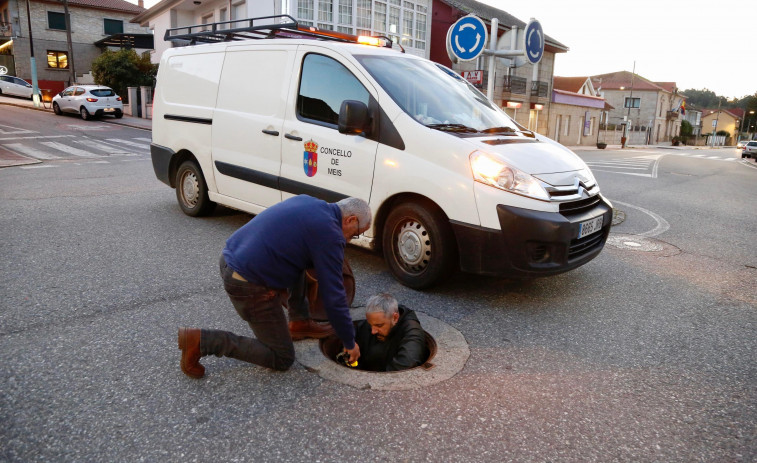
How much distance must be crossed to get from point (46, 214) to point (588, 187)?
6557mm

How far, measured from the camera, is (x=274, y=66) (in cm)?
555

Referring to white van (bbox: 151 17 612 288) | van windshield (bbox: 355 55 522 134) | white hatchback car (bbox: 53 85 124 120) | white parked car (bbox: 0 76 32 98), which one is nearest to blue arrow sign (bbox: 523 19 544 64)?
white van (bbox: 151 17 612 288)

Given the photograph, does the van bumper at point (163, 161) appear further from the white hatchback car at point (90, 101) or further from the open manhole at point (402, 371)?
the white hatchback car at point (90, 101)

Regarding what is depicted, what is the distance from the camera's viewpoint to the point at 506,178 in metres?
4.13

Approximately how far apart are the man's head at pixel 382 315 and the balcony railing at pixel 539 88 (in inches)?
1546

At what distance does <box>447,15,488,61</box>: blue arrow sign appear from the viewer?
24.8ft

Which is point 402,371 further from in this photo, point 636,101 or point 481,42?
point 636,101

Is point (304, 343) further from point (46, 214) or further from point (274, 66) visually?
point (46, 214)

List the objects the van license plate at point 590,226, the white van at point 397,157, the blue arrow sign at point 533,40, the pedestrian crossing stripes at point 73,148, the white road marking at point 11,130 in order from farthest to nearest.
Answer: the white road marking at point 11,130
the pedestrian crossing stripes at point 73,148
the blue arrow sign at point 533,40
the van license plate at point 590,226
the white van at point 397,157

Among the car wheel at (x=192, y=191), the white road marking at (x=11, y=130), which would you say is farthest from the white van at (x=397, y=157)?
the white road marking at (x=11, y=130)

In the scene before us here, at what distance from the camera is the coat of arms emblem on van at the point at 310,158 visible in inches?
200

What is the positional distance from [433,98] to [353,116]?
36.0 inches

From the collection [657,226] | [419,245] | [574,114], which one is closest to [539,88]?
[574,114]

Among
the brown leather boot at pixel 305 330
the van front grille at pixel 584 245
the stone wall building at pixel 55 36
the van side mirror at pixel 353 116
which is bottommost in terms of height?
the brown leather boot at pixel 305 330
